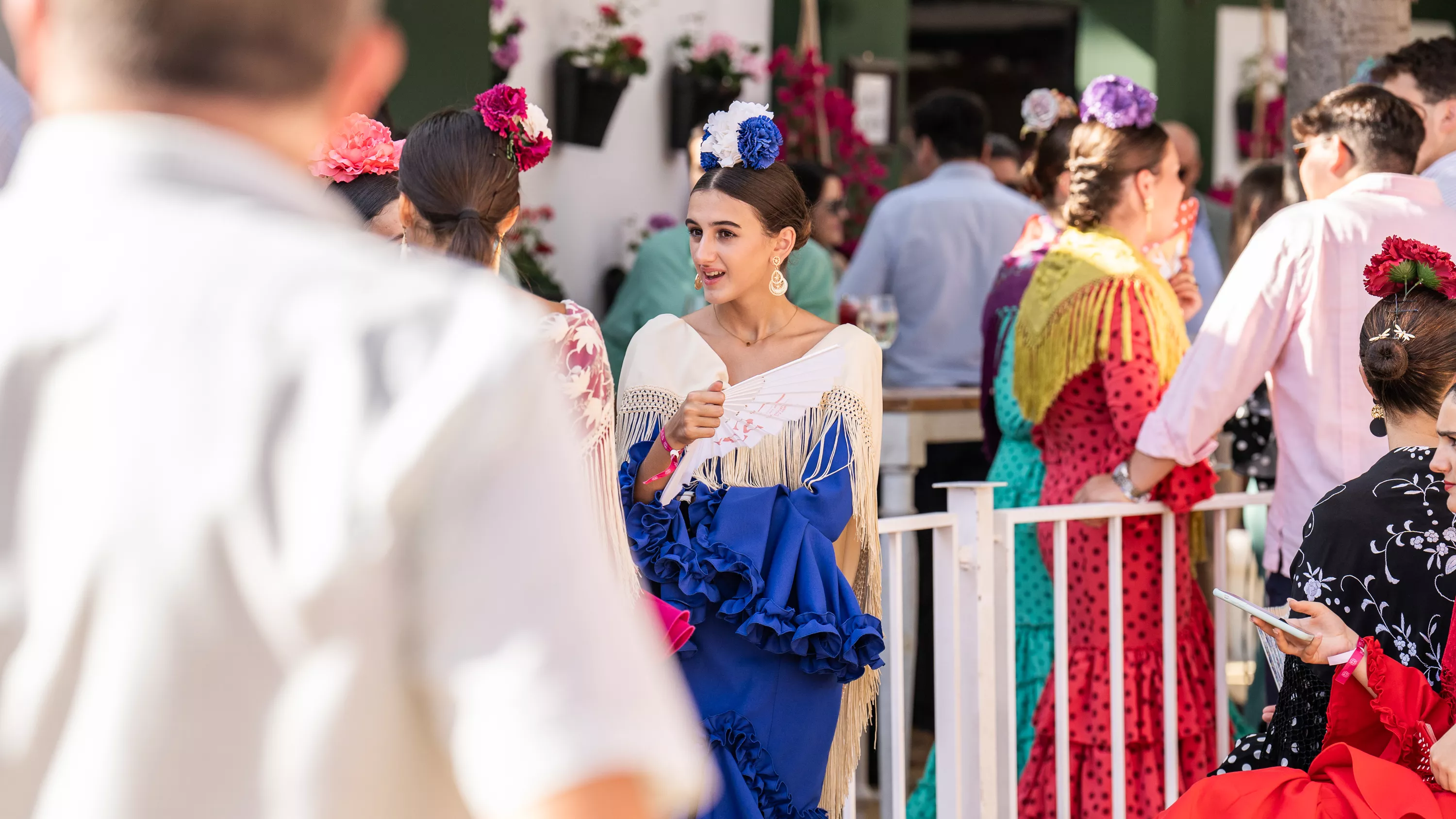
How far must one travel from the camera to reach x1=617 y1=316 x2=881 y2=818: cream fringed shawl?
2719 millimetres

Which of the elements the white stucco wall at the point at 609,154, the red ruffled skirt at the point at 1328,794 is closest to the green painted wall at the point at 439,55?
the white stucco wall at the point at 609,154

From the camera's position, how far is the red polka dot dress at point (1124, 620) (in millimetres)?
3318

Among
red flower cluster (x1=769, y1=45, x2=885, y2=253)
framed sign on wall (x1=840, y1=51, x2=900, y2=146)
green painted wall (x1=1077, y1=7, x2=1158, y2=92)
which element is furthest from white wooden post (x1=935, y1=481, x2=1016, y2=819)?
green painted wall (x1=1077, y1=7, x2=1158, y2=92)

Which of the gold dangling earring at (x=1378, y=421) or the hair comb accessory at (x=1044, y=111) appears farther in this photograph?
the hair comb accessory at (x=1044, y=111)

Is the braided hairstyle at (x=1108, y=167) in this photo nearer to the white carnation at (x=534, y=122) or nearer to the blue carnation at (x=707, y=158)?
the blue carnation at (x=707, y=158)

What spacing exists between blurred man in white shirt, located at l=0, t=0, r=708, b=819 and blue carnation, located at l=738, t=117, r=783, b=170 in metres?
2.19

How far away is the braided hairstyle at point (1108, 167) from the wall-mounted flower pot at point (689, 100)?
9.32ft

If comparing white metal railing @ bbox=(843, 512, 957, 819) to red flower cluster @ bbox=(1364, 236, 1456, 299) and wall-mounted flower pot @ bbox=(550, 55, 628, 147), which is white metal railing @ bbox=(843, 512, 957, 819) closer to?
red flower cluster @ bbox=(1364, 236, 1456, 299)

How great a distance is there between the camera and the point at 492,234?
222 centimetres

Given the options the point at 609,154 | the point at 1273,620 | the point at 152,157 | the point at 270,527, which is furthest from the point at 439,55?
the point at 270,527

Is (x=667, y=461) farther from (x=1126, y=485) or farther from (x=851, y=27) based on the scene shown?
(x=851, y=27)

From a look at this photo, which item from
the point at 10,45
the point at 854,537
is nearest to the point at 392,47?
the point at 854,537

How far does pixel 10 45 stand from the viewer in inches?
109

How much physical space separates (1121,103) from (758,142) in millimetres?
1039
